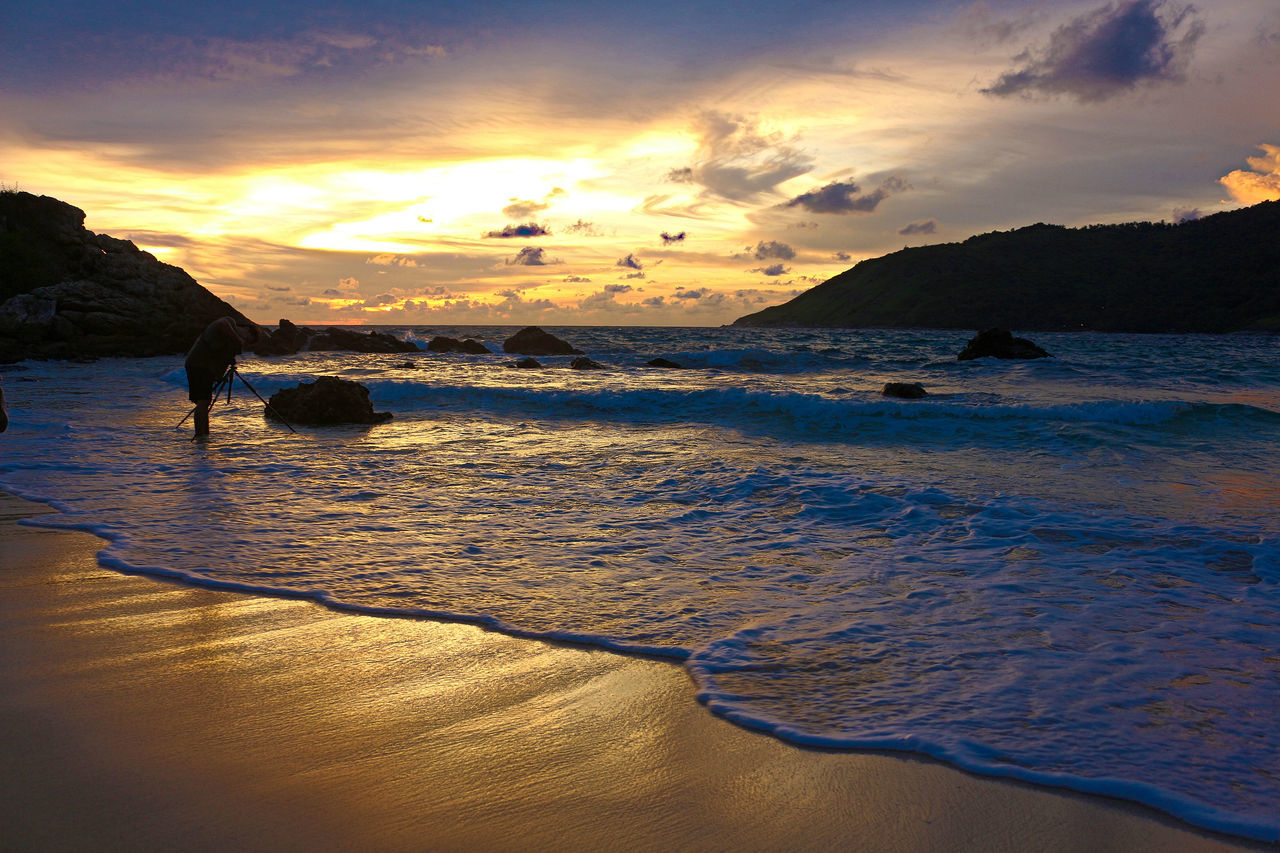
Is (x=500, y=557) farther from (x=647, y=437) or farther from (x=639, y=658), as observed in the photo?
(x=647, y=437)

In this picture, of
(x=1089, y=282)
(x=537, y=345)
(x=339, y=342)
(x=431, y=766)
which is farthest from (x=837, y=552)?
(x=1089, y=282)

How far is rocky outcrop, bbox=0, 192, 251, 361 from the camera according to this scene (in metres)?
29.4

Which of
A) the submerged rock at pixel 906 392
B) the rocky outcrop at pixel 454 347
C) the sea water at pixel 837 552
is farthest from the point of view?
the rocky outcrop at pixel 454 347

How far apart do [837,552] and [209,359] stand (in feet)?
33.7

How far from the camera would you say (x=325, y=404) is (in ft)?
42.1

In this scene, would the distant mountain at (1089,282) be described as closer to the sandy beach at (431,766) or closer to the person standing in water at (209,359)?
the person standing in water at (209,359)

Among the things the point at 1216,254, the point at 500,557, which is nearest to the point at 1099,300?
the point at 1216,254

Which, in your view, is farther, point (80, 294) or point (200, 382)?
point (80, 294)

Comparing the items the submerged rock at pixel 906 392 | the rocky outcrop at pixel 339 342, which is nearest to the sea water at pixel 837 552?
the submerged rock at pixel 906 392

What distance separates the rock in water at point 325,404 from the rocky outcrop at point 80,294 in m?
21.8

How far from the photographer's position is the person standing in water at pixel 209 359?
11.1 metres

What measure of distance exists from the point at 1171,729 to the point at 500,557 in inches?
152

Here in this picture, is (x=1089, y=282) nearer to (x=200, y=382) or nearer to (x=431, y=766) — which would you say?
(x=200, y=382)

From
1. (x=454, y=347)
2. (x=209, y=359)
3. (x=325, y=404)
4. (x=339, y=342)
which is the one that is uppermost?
(x=339, y=342)
